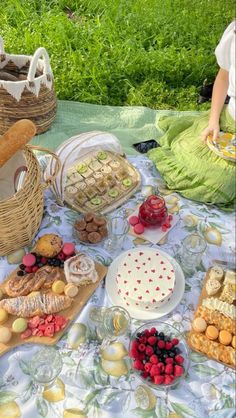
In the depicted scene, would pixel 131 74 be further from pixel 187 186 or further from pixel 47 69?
pixel 187 186

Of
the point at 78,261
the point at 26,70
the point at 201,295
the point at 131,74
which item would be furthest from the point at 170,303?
the point at 131,74

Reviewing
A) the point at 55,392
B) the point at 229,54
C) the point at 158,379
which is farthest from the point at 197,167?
the point at 55,392

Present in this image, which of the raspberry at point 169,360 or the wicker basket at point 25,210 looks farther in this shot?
the wicker basket at point 25,210

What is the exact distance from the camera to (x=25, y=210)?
1506 millimetres

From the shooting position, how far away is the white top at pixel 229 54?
161cm

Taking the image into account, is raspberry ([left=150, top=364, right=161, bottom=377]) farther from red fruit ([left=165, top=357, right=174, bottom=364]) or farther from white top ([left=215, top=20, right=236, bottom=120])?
white top ([left=215, top=20, right=236, bottom=120])

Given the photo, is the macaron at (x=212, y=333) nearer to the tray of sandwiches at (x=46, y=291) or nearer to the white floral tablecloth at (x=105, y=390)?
the white floral tablecloth at (x=105, y=390)

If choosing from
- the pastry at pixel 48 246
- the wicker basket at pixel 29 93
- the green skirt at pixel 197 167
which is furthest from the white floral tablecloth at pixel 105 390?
the wicker basket at pixel 29 93

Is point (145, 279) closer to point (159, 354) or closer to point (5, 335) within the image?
point (159, 354)

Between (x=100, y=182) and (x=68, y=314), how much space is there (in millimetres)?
604

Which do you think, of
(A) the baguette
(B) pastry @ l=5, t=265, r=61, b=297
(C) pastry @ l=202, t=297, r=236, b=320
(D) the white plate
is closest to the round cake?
(D) the white plate

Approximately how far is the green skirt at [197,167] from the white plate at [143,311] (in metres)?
0.36

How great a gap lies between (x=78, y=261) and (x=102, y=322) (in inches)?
8.7

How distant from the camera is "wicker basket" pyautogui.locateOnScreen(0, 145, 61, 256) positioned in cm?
145
